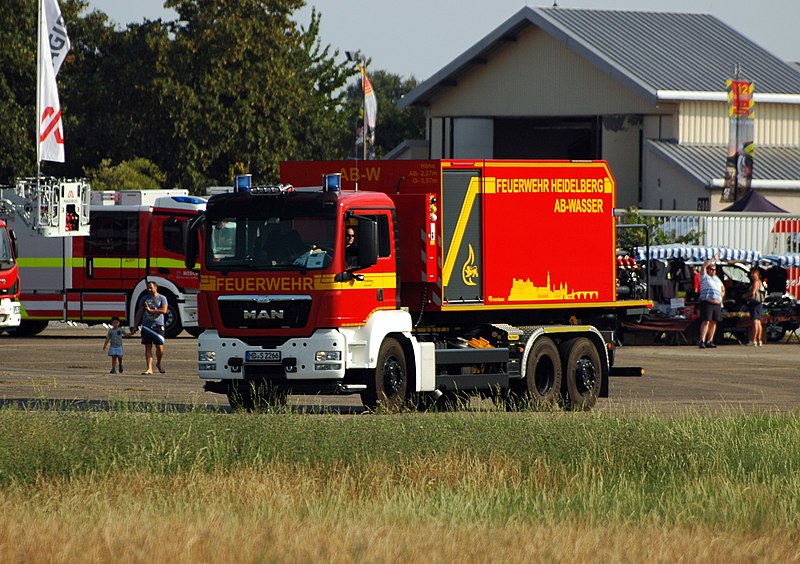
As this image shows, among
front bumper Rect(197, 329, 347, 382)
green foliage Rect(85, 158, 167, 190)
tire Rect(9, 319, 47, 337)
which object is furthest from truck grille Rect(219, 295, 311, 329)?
green foliage Rect(85, 158, 167, 190)

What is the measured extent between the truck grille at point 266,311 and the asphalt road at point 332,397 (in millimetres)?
1164

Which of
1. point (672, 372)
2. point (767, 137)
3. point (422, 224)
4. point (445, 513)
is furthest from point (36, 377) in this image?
point (767, 137)

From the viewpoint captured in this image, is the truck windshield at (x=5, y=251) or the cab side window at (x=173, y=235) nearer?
the truck windshield at (x=5, y=251)

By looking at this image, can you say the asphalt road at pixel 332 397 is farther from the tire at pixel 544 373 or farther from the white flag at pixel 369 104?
the white flag at pixel 369 104

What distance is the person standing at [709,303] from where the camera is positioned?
112ft

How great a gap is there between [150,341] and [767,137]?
38.8 meters

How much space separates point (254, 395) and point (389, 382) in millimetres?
1684

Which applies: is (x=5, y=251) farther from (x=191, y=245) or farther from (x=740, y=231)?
(x=740, y=231)

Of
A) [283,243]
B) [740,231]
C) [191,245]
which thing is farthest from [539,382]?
[740,231]

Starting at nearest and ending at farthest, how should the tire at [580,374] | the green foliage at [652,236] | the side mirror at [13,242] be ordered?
the tire at [580,374] < the side mirror at [13,242] < the green foliage at [652,236]

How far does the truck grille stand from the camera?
61.4ft

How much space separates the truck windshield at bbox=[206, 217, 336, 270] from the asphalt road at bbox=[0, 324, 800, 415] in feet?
6.14

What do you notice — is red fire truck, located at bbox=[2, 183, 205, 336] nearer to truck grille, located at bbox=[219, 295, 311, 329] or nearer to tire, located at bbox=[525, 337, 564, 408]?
tire, located at bbox=[525, 337, 564, 408]

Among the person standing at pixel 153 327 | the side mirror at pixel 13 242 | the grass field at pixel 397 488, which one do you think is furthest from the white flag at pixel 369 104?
the grass field at pixel 397 488
